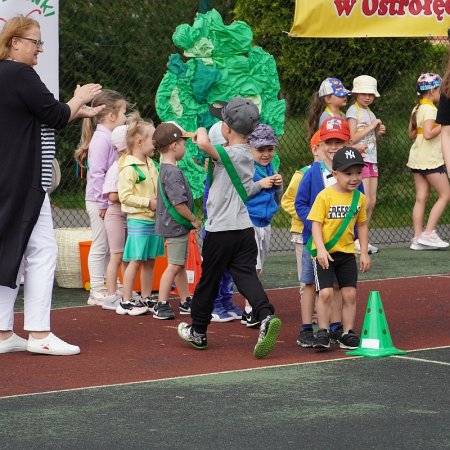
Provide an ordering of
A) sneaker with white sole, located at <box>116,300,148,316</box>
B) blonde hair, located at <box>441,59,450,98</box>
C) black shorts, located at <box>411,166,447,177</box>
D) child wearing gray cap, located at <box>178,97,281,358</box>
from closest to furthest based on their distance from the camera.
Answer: blonde hair, located at <box>441,59,450,98</box> → child wearing gray cap, located at <box>178,97,281,358</box> → sneaker with white sole, located at <box>116,300,148,316</box> → black shorts, located at <box>411,166,447,177</box>

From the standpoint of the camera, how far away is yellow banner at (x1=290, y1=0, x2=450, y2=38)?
13344mm

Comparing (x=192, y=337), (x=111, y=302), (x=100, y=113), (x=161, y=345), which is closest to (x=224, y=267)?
(x=192, y=337)

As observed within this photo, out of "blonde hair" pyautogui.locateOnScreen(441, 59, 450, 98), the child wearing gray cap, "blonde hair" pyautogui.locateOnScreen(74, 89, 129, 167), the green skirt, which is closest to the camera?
"blonde hair" pyautogui.locateOnScreen(441, 59, 450, 98)

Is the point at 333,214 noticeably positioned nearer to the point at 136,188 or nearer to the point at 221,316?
the point at 221,316

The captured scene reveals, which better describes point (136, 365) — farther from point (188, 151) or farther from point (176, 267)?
point (188, 151)

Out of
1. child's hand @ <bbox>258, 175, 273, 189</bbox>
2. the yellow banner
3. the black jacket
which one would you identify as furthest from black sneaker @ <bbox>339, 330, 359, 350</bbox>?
the yellow banner

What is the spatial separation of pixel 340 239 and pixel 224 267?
0.79m

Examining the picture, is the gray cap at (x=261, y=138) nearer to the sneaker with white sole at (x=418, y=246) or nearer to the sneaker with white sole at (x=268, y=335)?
the sneaker with white sole at (x=268, y=335)

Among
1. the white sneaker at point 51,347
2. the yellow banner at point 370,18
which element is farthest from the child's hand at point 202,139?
the yellow banner at point 370,18

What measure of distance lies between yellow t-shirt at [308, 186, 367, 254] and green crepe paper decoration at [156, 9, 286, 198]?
10.9 feet

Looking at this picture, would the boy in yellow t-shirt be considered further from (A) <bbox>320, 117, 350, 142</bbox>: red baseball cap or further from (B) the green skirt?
(B) the green skirt

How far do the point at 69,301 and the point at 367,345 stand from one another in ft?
11.2

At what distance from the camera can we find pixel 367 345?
7891 mm

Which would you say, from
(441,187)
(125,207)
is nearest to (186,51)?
(125,207)
